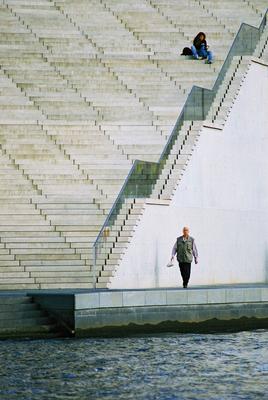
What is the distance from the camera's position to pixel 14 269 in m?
25.2

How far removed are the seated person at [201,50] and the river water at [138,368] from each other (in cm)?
1386

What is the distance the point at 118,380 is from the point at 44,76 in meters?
17.5

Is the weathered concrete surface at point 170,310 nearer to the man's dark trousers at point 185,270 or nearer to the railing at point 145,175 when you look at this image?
the man's dark trousers at point 185,270

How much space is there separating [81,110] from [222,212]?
4693 mm

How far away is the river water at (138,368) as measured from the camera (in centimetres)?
1555

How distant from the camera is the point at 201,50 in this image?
34.0 m

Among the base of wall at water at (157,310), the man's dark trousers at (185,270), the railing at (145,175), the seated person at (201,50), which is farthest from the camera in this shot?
the seated person at (201,50)

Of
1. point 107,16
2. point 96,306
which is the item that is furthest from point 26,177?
point 107,16

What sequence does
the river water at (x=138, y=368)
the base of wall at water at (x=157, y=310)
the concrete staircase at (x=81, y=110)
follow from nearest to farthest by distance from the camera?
the river water at (x=138, y=368) → the base of wall at water at (x=157, y=310) → the concrete staircase at (x=81, y=110)

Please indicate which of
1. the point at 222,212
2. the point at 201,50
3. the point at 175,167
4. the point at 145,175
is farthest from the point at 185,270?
the point at 201,50

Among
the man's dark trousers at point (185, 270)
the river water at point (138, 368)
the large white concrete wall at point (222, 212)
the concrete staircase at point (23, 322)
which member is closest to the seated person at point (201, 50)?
the large white concrete wall at point (222, 212)

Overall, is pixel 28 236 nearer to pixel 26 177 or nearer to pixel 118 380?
pixel 26 177

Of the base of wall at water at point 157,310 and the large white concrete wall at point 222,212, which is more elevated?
the large white concrete wall at point 222,212

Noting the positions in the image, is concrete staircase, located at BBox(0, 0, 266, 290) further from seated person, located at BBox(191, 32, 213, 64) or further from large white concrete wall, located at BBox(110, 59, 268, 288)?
large white concrete wall, located at BBox(110, 59, 268, 288)
